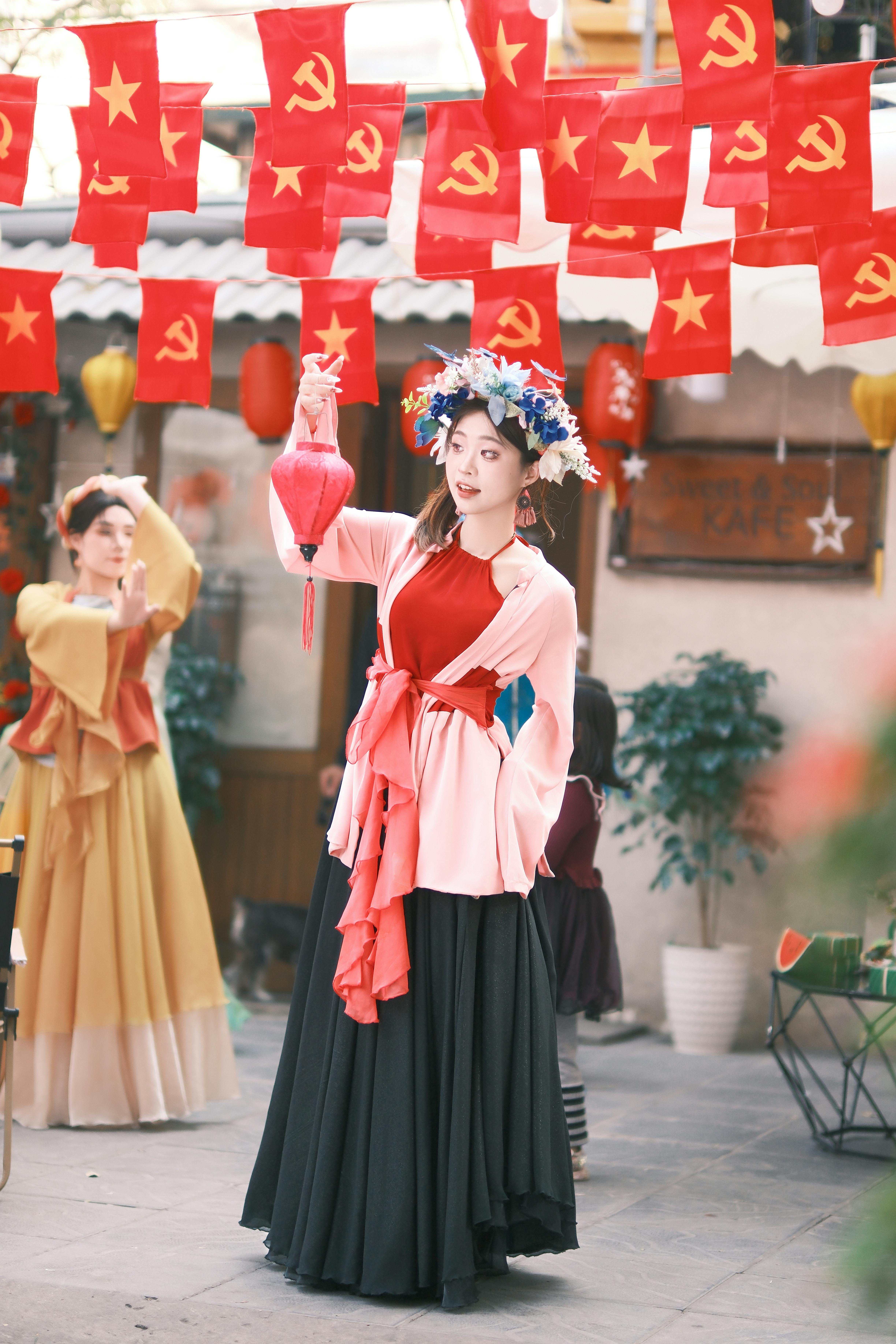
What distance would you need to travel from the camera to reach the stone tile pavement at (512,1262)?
309 cm

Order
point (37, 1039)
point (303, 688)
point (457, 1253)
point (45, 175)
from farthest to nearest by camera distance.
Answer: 1. point (303, 688)
2. point (45, 175)
3. point (37, 1039)
4. point (457, 1253)

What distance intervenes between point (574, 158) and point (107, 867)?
2.65 m

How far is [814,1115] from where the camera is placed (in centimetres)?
512

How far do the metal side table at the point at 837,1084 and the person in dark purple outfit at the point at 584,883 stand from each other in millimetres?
547

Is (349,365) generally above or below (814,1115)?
above

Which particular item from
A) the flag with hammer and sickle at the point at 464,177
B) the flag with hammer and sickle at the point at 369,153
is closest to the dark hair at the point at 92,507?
the flag with hammer and sickle at the point at 369,153

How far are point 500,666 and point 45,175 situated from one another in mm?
4825

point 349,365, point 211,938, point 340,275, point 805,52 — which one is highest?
point 805,52

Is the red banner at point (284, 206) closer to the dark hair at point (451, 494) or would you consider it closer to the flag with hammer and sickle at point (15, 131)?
the flag with hammer and sickle at point (15, 131)

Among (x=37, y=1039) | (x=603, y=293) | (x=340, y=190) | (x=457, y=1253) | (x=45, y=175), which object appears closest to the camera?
(x=457, y=1253)

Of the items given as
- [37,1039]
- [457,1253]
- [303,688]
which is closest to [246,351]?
[303,688]

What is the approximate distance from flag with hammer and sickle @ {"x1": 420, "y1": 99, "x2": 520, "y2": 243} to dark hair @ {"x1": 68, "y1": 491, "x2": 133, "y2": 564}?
4.77ft

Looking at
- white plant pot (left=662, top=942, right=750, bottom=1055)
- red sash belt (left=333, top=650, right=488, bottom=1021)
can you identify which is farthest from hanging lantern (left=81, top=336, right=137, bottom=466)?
red sash belt (left=333, top=650, right=488, bottom=1021)

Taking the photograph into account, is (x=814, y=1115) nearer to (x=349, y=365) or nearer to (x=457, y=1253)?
(x=457, y=1253)
